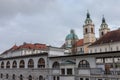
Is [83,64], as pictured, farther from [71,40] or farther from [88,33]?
[71,40]

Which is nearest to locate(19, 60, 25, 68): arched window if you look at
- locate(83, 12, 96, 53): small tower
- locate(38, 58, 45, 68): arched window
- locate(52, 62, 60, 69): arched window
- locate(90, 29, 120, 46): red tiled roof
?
locate(38, 58, 45, 68): arched window

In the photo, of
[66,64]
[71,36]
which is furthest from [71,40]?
[66,64]

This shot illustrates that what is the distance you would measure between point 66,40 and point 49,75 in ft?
299

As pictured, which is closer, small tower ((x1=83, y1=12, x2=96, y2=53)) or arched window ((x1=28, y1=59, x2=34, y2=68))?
arched window ((x1=28, y1=59, x2=34, y2=68))

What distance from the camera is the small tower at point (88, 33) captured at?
349 ft

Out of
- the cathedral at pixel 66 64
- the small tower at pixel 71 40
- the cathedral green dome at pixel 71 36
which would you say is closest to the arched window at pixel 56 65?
the cathedral at pixel 66 64

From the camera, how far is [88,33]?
108 m

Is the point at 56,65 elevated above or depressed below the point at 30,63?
below

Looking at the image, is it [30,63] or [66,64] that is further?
[30,63]

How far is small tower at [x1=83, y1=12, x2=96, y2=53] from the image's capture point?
4190 inches

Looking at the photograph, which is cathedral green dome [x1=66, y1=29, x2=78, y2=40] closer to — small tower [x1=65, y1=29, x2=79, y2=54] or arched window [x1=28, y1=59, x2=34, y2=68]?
small tower [x1=65, y1=29, x2=79, y2=54]

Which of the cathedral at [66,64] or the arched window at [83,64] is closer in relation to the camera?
the cathedral at [66,64]

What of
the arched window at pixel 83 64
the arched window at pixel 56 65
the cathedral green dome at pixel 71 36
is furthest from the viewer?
the cathedral green dome at pixel 71 36

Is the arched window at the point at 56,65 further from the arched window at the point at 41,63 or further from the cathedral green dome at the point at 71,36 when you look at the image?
the cathedral green dome at the point at 71,36
